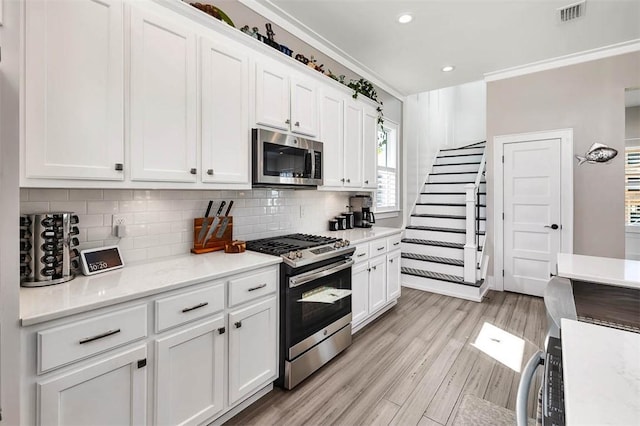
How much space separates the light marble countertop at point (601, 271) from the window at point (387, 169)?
2.71m

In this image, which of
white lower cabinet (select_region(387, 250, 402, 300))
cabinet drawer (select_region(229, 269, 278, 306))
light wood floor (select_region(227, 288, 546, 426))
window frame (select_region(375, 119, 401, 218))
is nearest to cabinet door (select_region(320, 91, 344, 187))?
white lower cabinet (select_region(387, 250, 402, 300))

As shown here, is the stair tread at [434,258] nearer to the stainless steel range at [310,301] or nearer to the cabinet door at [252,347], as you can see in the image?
the stainless steel range at [310,301]

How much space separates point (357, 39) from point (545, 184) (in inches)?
127

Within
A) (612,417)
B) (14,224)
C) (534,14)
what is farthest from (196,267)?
(534,14)

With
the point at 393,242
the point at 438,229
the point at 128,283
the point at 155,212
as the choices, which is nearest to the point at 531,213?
the point at 438,229

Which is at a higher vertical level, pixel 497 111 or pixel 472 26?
pixel 472 26

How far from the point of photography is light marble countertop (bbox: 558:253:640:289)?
1.66 meters

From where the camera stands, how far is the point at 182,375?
5.36 feet

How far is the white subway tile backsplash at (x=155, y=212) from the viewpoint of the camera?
1.73 m

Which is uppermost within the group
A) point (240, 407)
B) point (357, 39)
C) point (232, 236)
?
point (357, 39)

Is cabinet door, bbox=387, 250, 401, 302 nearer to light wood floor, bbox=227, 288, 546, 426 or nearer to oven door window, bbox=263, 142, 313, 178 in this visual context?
light wood floor, bbox=227, 288, 546, 426

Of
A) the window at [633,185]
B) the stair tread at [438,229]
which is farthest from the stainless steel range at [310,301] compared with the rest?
the window at [633,185]

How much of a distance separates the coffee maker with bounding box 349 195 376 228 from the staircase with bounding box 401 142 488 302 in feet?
4.39

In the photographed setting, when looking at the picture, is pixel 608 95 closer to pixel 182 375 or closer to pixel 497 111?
pixel 497 111
